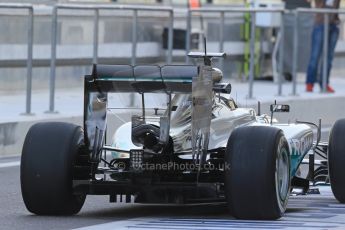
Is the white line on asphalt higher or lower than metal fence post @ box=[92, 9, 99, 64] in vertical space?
lower

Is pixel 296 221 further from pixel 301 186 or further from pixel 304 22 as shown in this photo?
pixel 304 22

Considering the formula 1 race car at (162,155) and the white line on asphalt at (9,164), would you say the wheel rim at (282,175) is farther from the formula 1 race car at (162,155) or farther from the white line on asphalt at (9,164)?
the white line on asphalt at (9,164)

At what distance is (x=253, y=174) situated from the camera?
Answer: 367 inches

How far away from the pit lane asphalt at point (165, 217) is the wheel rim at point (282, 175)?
16 cm

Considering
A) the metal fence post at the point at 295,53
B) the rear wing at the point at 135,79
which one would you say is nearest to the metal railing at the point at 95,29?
the metal fence post at the point at 295,53

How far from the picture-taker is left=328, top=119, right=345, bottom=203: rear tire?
34.4ft

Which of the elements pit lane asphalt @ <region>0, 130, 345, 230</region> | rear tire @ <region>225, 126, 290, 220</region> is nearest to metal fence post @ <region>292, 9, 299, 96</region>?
pit lane asphalt @ <region>0, 130, 345, 230</region>

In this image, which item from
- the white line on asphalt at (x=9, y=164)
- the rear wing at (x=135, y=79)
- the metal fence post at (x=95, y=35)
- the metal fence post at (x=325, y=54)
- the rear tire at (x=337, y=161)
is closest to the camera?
the rear wing at (x=135, y=79)

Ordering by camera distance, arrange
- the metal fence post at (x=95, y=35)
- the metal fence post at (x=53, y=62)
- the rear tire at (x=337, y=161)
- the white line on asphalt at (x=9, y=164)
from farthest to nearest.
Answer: the metal fence post at (x=95, y=35) < the metal fence post at (x=53, y=62) < the white line on asphalt at (x=9, y=164) < the rear tire at (x=337, y=161)

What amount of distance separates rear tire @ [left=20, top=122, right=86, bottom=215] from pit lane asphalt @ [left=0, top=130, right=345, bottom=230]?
106mm

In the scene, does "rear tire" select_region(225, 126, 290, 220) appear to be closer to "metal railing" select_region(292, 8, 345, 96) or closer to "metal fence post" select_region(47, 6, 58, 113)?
"metal fence post" select_region(47, 6, 58, 113)

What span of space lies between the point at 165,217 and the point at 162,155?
0.47 m

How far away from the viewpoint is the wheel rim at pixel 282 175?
9.54m

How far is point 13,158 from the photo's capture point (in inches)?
590
